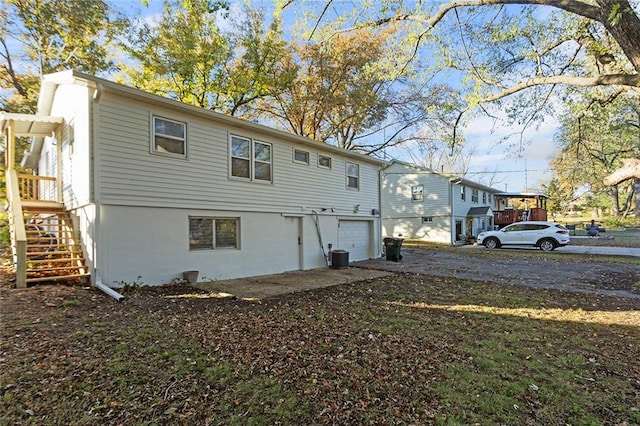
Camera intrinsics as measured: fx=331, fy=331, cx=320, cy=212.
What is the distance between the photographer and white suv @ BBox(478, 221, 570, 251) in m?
18.4

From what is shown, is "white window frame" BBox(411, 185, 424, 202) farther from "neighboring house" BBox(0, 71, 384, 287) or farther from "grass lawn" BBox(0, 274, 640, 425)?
"grass lawn" BBox(0, 274, 640, 425)

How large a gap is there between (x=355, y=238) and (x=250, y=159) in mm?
6025

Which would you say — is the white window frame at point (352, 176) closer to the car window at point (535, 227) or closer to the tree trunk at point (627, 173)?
the tree trunk at point (627, 173)

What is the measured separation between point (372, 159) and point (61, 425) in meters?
13.3

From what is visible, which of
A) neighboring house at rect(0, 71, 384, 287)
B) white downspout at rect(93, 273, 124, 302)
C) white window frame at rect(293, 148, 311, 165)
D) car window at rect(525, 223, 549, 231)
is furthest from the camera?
car window at rect(525, 223, 549, 231)

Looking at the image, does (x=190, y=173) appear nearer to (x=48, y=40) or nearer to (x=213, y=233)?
(x=213, y=233)

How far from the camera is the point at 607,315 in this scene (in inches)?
245

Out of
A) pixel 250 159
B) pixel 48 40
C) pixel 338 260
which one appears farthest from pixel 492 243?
pixel 48 40

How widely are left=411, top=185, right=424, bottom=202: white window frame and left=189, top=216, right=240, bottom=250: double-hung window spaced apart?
59.6ft

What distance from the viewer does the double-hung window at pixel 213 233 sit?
8.74 meters

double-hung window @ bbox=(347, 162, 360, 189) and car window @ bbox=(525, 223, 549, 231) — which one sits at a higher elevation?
double-hung window @ bbox=(347, 162, 360, 189)

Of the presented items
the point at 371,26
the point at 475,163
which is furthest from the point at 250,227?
the point at 475,163

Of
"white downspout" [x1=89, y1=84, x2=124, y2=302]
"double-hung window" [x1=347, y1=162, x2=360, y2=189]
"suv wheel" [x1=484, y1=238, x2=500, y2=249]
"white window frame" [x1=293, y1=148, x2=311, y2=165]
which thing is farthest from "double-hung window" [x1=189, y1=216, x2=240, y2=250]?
"suv wheel" [x1=484, y1=238, x2=500, y2=249]

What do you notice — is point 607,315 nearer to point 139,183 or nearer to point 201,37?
point 139,183
